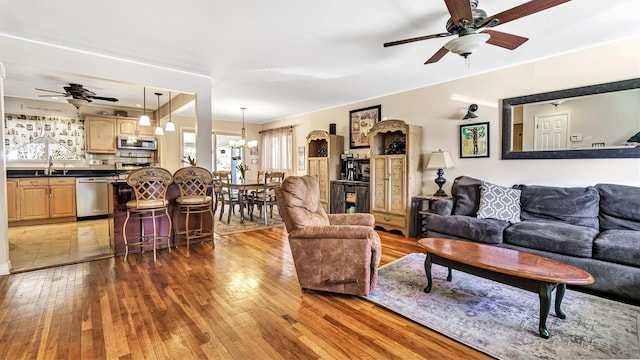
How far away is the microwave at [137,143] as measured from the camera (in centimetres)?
650

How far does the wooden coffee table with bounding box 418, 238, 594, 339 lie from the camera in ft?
6.34

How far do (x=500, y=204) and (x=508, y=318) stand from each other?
1.75 m

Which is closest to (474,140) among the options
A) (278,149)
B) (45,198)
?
(278,149)

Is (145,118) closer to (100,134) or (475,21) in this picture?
(100,134)

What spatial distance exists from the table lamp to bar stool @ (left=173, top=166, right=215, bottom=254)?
3.30 meters

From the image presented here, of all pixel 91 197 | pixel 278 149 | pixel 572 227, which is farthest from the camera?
pixel 278 149

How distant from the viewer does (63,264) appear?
3.34m

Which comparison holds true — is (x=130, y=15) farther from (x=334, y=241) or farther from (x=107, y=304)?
(x=334, y=241)

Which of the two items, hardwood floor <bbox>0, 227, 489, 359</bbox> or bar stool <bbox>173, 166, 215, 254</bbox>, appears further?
bar stool <bbox>173, 166, 215, 254</bbox>

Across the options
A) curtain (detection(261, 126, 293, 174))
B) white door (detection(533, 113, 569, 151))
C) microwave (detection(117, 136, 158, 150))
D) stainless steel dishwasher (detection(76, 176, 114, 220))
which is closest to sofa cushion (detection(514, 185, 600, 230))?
white door (detection(533, 113, 569, 151))

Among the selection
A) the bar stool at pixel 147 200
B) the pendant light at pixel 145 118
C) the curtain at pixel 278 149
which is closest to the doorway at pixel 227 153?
the curtain at pixel 278 149

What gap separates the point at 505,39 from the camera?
8.02 ft

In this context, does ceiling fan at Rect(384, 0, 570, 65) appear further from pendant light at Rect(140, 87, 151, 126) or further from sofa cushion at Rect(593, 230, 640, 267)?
pendant light at Rect(140, 87, 151, 126)

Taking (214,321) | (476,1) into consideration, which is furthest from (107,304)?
(476,1)
